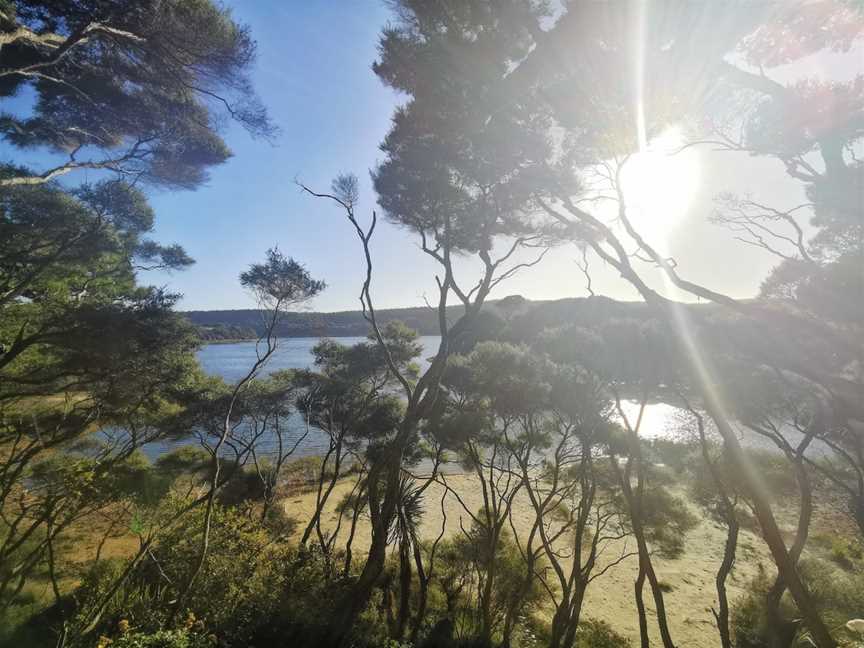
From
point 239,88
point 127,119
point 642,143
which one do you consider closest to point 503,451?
point 642,143

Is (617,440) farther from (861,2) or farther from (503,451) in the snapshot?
(861,2)

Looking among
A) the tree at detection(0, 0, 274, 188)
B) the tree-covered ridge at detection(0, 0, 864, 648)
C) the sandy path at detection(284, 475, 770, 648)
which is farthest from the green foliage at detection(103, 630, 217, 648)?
the sandy path at detection(284, 475, 770, 648)

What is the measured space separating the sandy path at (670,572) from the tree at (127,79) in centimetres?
1193

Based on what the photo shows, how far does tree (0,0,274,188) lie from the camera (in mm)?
4734

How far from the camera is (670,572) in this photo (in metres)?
11.2

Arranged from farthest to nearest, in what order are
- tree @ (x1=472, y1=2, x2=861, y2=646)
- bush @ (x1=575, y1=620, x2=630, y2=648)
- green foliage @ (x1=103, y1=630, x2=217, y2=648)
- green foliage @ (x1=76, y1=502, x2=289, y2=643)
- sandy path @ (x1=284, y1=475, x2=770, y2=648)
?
1. sandy path @ (x1=284, y1=475, x2=770, y2=648)
2. bush @ (x1=575, y1=620, x2=630, y2=648)
3. green foliage @ (x1=76, y1=502, x2=289, y2=643)
4. tree @ (x1=472, y1=2, x2=861, y2=646)
5. green foliage @ (x1=103, y1=630, x2=217, y2=648)

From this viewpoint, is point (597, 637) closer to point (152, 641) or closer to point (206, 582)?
point (206, 582)

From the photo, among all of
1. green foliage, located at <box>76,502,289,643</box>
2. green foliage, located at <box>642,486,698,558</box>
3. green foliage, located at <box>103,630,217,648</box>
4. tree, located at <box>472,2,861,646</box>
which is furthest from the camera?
green foliage, located at <box>642,486,698,558</box>

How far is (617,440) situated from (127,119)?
1111cm

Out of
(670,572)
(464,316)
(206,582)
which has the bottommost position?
(670,572)

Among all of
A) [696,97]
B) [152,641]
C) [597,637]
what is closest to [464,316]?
[696,97]

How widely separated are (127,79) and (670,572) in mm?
17503

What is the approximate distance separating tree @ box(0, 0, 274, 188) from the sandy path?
11.9m

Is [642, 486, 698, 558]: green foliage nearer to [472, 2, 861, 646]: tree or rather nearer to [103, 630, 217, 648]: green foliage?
[472, 2, 861, 646]: tree
